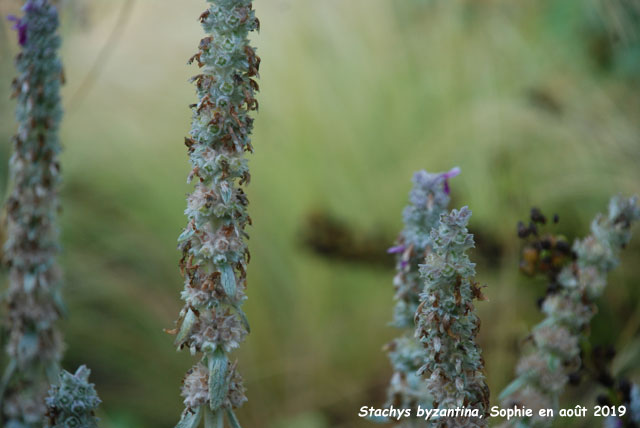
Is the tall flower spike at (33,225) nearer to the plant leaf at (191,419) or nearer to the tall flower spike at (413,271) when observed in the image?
the plant leaf at (191,419)

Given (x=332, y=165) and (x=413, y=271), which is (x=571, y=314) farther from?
(x=332, y=165)

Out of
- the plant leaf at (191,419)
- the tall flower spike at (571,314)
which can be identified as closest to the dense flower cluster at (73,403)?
the plant leaf at (191,419)

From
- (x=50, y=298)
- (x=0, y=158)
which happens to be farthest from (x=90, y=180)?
(x=50, y=298)

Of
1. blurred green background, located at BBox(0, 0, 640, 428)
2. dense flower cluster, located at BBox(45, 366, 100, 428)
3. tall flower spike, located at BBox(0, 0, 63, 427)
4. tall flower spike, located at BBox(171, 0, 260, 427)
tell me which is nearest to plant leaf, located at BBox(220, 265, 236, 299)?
tall flower spike, located at BBox(171, 0, 260, 427)

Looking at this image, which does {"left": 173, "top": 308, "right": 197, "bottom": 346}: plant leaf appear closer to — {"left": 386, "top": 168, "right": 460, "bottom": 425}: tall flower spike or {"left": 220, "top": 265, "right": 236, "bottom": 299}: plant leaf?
{"left": 220, "top": 265, "right": 236, "bottom": 299}: plant leaf

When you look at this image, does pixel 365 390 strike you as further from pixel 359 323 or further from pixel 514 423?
pixel 514 423

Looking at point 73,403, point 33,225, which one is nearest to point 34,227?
point 33,225
